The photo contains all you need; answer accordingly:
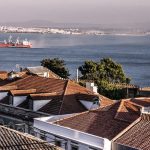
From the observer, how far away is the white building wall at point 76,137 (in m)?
26.4

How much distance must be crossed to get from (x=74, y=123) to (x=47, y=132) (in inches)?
54.1

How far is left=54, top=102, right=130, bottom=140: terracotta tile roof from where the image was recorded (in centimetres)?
2772

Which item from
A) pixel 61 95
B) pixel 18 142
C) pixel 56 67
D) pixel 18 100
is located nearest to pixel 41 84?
pixel 18 100

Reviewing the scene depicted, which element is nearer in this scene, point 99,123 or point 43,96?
point 99,123

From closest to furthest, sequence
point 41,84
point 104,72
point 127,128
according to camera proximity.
Result: 1. point 127,128
2. point 41,84
3. point 104,72

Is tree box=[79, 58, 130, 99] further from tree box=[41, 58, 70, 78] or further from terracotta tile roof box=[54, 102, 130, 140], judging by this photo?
terracotta tile roof box=[54, 102, 130, 140]

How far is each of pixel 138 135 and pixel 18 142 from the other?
973cm

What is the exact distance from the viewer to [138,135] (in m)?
26.3

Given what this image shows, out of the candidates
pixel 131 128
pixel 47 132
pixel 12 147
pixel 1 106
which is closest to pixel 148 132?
pixel 131 128

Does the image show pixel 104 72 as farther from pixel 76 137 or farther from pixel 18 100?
pixel 76 137

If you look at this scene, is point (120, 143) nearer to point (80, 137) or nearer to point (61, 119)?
point (80, 137)

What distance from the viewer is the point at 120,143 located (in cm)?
2608

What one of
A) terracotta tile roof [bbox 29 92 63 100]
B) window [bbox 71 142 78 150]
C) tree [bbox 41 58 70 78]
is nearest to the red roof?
window [bbox 71 142 78 150]

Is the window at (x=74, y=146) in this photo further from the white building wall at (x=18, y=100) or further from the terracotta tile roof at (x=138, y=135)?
the white building wall at (x=18, y=100)
